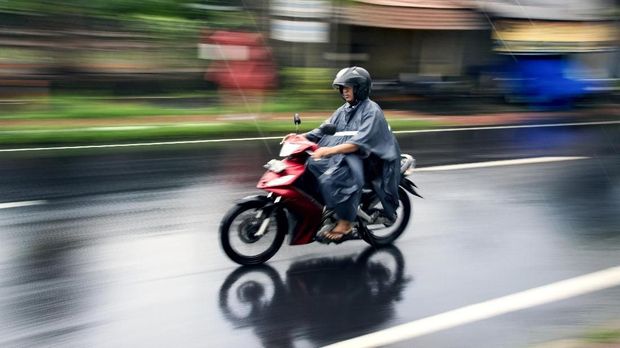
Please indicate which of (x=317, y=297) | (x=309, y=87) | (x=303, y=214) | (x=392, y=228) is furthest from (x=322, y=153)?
(x=309, y=87)

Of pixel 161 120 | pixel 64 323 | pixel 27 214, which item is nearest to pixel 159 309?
pixel 64 323

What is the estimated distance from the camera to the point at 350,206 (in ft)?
20.3

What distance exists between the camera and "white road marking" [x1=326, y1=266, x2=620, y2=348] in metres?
4.95

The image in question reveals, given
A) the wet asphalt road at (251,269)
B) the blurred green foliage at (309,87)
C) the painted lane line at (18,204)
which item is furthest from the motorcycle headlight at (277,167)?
the blurred green foliage at (309,87)

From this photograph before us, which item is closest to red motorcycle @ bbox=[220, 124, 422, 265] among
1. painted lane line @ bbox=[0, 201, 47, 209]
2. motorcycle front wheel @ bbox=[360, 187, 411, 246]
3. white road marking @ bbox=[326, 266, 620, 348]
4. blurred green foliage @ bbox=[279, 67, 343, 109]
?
motorcycle front wheel @ bbox=[360, 187, 411, 246]

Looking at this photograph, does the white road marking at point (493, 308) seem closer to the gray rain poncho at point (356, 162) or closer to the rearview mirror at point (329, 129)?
the gray rain poncho at point (356, 162)

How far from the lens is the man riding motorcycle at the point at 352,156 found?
609cm

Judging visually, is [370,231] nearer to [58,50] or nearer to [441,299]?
[441,299]

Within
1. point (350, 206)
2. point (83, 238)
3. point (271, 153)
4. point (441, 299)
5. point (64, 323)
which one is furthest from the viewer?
point (271, 153)

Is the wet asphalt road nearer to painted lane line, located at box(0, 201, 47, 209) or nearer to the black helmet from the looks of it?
painted lane line, located at box(0, 201, 47, 209)

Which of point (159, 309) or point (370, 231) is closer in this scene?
point (159, 309)

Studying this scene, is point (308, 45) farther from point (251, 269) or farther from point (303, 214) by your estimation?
point (251, 269)

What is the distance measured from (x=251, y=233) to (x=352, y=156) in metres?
1.09

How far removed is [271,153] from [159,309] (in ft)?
19.7
